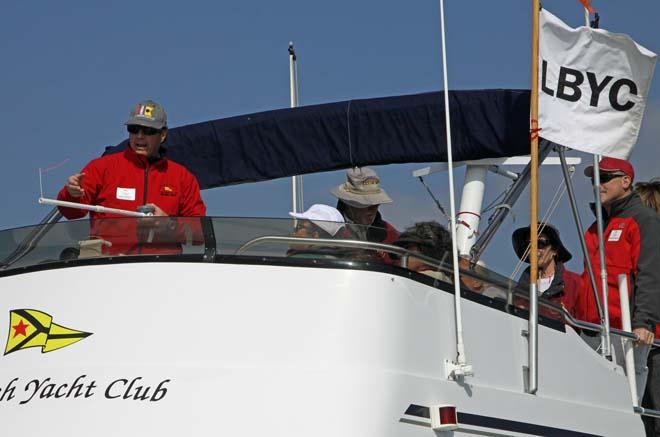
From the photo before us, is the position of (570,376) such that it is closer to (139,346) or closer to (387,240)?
(387,240)

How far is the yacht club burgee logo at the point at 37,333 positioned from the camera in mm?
5129

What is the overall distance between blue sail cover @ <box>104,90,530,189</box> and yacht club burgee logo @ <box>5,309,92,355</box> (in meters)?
3.15

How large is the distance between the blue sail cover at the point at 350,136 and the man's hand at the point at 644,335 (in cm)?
135

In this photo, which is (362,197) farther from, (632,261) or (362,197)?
(632,261)

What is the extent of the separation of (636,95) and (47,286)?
340 centimetres

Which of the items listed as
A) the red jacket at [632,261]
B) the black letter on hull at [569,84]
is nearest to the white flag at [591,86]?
the black letter on hull at [569,84]

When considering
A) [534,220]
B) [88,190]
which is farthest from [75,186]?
[534,220]

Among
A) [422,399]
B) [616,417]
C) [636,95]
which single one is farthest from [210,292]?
[636,95]

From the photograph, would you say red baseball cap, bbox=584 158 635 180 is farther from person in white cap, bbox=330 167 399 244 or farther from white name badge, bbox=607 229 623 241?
person in white cap, bbox=330 167 399 244

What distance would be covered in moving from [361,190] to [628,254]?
1.58m

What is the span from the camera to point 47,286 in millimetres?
5289

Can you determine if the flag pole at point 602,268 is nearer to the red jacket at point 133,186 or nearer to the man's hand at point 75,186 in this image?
the red jacket at point 133,186

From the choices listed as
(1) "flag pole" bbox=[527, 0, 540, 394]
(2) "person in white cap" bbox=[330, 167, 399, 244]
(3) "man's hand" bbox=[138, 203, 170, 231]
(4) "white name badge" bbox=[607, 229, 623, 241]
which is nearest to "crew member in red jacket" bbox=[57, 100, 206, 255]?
(3) "man's hand" bbox=[138, 203, 170, 231]

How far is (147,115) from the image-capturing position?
641 centimetres
